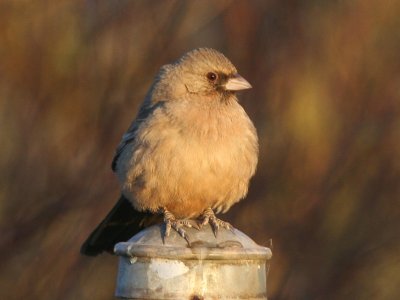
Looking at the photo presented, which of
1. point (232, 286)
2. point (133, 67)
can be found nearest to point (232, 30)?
point (133, 67)

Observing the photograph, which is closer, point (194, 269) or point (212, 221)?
point (194, 269)

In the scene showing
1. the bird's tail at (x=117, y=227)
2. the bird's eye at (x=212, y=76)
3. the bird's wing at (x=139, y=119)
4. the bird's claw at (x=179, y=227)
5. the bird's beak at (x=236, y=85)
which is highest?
the bird's eye at (x=212, y=76)

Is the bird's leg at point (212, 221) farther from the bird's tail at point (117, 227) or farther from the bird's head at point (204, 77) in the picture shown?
the bird's head at point (204, 77)

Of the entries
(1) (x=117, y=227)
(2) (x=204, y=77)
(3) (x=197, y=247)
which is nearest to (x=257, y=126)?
(2) (x=204, y=77)

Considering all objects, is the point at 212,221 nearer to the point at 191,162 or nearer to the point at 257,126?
the point at 191,162

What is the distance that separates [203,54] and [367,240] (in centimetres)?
229

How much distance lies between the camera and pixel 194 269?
4.14m

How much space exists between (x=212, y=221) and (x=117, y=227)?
4.74 ft

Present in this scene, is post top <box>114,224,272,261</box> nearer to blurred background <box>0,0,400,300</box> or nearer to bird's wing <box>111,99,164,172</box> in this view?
bird's wing <box>111,99,164,172</box>

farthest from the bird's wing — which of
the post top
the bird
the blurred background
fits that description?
the post top

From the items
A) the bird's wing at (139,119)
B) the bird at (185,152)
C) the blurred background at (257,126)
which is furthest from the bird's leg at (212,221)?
the blurred background at (257,126)

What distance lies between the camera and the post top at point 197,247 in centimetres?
416

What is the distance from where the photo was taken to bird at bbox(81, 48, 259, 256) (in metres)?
5.86

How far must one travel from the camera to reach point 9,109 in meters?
8.20
